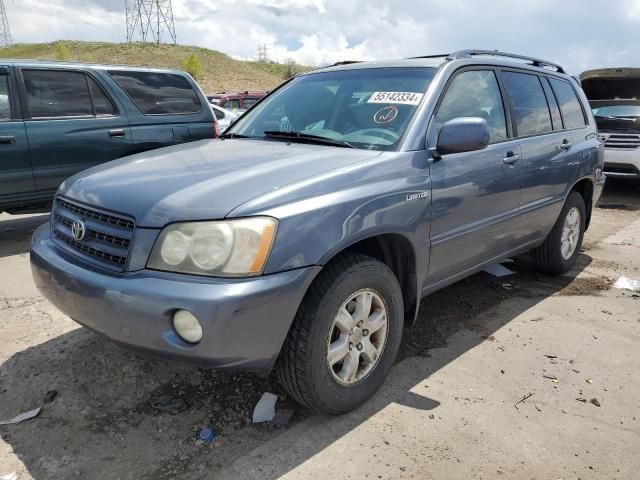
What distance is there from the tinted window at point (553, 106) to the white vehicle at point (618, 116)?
467cm

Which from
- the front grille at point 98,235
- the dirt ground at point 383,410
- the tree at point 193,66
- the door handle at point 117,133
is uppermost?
the tree at point 193,66

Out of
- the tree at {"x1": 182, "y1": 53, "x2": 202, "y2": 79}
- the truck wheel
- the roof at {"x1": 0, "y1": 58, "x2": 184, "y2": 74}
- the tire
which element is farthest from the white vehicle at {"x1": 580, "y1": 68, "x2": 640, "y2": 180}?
the tree at {"x1": 182, "y1": 53, "x2": 202, "y2": 79}

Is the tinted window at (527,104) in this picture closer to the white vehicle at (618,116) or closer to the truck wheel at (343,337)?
the truck wheel at (343,337)

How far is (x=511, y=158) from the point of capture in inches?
142

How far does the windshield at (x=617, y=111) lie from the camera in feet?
30.4

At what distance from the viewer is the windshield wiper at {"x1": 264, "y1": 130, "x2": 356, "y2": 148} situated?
2.98 meters

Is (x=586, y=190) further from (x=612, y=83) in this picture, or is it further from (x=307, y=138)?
(x=612, y=83)

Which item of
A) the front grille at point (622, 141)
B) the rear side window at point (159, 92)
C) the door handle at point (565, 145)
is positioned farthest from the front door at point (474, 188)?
the front grille at point (622, 141)

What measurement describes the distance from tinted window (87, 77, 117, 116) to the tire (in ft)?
15.0

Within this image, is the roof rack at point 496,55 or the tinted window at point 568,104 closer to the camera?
the roof rack at point 496,55

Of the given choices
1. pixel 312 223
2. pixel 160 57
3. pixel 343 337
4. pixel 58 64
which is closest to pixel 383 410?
pixel 343 337

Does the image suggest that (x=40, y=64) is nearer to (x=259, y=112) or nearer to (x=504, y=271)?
(x=259, y=112)

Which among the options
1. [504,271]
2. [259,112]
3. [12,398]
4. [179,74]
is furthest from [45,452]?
[179,74]

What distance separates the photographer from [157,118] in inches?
243
